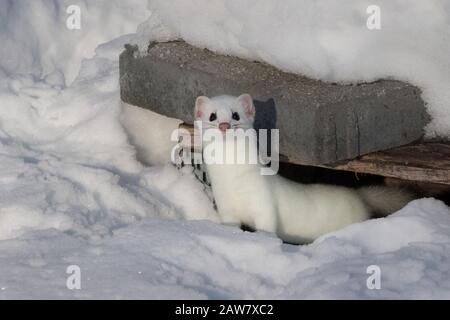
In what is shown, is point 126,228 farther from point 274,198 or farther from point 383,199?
point 383,199

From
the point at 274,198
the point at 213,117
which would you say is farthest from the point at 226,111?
the point at 274,198

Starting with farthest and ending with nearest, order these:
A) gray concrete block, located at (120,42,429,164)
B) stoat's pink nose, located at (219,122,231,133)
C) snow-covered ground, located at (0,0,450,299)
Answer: gray concrete block, located at (120,42,429,164)
stoat's pink nose, located at (219,122,231,133)
snow-covered ground, located at (0,0,450,299)

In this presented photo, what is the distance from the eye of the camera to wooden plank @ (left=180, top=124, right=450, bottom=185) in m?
3.51

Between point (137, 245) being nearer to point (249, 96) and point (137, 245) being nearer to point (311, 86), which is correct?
point (249, 96)

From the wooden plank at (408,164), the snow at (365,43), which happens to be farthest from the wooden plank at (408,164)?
the snow at (365,43)

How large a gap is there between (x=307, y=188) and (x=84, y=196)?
80cm

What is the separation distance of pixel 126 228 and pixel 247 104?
1.86 feet

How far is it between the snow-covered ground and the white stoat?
18 centimetres

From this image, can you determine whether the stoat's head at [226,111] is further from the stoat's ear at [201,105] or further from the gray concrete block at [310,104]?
the gray concrete block at [310,104]

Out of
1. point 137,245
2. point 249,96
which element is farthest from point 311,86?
point 137,245

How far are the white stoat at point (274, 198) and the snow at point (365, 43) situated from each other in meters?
0.31

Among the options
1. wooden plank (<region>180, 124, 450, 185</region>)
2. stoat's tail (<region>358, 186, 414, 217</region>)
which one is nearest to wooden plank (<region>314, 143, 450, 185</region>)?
wooden plank (<region>180, 124, 450, 185</region>)

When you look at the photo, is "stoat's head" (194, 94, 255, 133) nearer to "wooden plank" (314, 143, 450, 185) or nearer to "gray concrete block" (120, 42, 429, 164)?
"gray concrete block" (120, 42, 429, 164)

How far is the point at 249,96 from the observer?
11.2 feet
